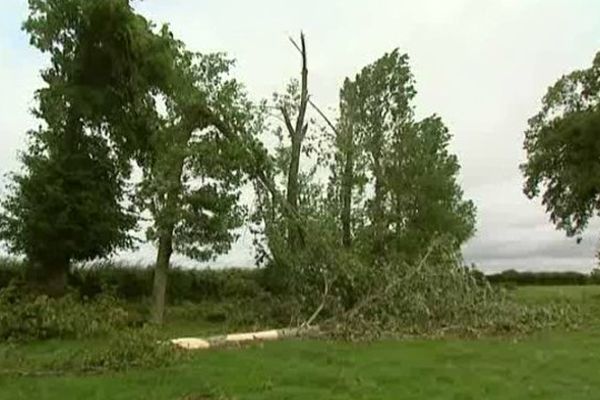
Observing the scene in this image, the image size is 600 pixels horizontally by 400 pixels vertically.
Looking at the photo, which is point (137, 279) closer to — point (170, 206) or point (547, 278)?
point (170, 206)

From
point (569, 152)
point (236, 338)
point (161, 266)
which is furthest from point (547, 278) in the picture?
point (236, 338)

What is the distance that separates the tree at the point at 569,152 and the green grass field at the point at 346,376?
16.3 m

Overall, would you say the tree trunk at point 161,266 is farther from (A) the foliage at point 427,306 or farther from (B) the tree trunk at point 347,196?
(A) the foliage at point 427,306

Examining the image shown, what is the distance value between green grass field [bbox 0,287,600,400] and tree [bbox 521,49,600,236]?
16.3m

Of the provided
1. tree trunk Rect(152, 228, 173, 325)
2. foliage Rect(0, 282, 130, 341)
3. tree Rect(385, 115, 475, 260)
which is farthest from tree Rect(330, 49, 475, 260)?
foliage Rect(0, 282, 130, 341)

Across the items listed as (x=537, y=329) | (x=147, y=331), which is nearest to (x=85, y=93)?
(x=147, y=331)

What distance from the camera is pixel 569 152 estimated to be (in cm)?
3002

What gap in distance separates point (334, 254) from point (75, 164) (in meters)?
8.79

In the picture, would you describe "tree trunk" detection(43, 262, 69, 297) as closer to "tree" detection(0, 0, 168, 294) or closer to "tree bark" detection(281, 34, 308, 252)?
"tree" detection(0, 0, 168, 294)

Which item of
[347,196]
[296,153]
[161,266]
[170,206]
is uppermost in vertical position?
[296,153]

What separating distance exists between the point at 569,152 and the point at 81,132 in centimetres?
1745

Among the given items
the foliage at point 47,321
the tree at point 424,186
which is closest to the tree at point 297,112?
the tree at point 424,186

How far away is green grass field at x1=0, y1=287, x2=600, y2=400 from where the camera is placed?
9680mm

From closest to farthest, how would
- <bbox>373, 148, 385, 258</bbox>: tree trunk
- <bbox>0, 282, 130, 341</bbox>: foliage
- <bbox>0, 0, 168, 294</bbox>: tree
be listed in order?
<bbox>0, 282, 130, 341</bbox>: foliage → <bbox>0, 0, 168, 294</bbox>: tree → <bbox>373, 148, 385, 258</bbox>: tree trunk
